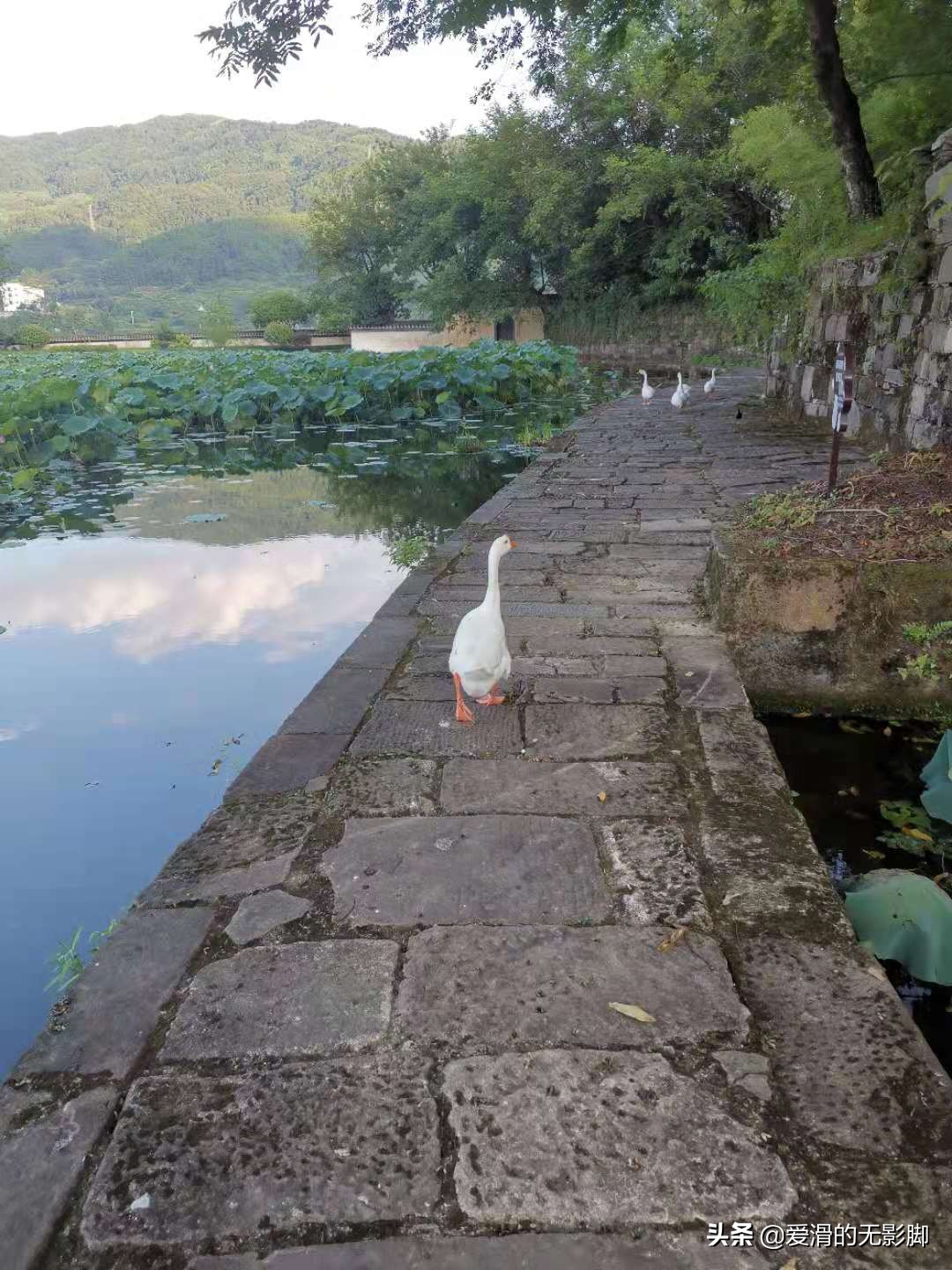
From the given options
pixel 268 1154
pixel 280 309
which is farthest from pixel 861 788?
pixel 280 309

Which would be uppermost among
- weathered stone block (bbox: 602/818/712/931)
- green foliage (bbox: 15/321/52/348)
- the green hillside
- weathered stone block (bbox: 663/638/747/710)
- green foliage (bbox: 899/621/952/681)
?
the green hillside

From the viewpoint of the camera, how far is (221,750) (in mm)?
3322

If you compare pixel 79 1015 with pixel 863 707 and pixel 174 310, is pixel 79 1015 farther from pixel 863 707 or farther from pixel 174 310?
pixel 174 310

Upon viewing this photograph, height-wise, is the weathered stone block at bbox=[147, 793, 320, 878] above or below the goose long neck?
below

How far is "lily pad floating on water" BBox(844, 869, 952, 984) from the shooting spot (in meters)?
1.92

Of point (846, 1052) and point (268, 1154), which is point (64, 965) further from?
point (846, 1052)

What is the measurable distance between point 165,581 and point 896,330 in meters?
6.22

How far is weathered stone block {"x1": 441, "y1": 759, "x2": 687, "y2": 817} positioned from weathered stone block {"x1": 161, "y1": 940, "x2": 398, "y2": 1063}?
669mm

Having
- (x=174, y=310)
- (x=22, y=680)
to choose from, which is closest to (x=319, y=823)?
(x=22, y=680)

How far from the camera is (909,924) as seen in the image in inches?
77.2

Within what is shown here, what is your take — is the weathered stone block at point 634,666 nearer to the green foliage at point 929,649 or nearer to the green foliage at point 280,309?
the green foliage at point 929,649

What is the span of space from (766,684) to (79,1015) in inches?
103

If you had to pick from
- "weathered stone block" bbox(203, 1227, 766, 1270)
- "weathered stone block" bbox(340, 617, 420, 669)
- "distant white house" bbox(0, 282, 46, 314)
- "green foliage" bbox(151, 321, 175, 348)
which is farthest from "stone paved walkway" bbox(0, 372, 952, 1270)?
"distant white house" bbox(0, 282, 46, 314)

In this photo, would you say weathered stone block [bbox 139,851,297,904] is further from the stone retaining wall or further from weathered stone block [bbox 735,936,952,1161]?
the stone retaining wall
